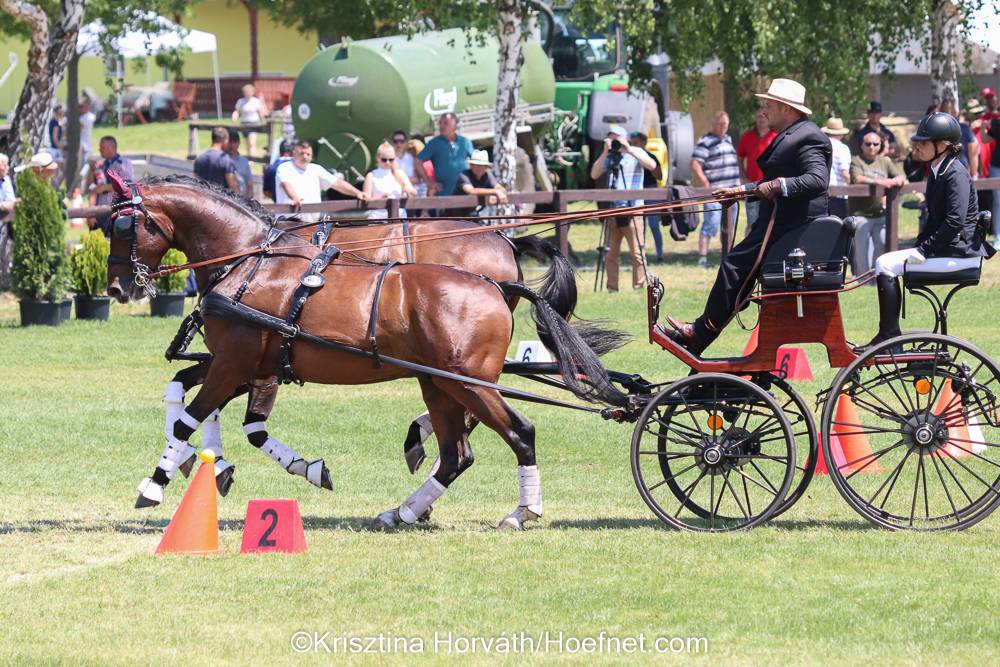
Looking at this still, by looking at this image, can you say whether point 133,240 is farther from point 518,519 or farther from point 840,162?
point 840,162

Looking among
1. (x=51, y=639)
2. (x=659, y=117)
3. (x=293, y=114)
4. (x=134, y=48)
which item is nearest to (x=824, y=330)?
(x=51, y=639)

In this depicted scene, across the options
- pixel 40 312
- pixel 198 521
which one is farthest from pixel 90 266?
pixel 198 521

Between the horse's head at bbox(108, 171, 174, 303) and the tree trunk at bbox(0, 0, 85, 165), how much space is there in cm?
1220

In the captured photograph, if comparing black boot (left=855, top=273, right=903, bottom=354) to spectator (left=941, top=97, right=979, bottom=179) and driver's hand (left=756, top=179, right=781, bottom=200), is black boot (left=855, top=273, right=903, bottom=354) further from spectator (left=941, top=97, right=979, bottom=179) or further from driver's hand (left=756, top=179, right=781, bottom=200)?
spectator (left=941, top=97, right=979, bottom=179)

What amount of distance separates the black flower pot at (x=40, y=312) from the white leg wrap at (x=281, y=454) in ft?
29.4

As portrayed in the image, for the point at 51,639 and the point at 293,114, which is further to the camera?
the point at 293,114

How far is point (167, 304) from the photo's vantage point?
1831cm

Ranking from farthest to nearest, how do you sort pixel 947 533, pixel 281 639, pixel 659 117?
pixel 659 117, pixel 947 533, pixel 281 639

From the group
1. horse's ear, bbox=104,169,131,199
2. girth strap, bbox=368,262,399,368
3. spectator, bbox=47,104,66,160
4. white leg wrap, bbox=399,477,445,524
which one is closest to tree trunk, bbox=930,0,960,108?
girth strap, bbox=368,262,399,368

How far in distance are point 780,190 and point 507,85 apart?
1416 centimetres

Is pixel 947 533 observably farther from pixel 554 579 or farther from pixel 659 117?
pixel 659 117

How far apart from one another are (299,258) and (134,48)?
1262 inches

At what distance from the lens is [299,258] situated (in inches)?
351

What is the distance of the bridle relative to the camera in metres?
8.95
